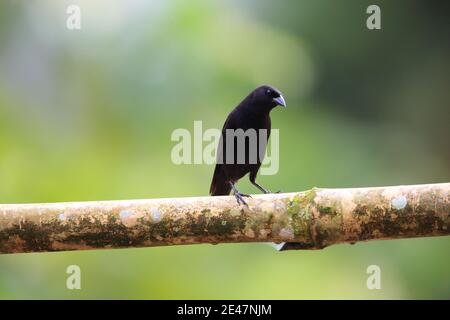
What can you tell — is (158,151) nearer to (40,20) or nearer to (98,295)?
(98,295)

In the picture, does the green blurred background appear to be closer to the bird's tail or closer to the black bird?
the bird's tail

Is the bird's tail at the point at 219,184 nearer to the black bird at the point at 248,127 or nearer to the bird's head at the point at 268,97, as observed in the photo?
the black bird at the point at 248,127

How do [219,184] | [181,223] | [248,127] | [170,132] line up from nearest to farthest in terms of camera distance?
[181,223], [248,127], [219,184], [170,132]

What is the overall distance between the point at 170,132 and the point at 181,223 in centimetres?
364

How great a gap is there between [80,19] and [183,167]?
204 cm

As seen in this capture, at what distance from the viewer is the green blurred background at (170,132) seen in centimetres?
660

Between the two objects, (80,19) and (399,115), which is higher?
(80,19)

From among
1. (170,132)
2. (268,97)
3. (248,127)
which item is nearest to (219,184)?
(248,127)

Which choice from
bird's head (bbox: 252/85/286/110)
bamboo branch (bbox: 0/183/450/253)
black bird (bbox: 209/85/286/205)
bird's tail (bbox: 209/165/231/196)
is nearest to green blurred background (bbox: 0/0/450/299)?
bird's tail (bbox: 209/165/231/196)

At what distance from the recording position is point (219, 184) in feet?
16.9

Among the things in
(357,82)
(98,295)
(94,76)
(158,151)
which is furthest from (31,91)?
(357,82)

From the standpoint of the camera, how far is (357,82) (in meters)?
9.91

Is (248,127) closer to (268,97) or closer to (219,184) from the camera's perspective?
(268,97)

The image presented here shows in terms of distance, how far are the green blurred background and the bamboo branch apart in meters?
2.89
